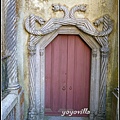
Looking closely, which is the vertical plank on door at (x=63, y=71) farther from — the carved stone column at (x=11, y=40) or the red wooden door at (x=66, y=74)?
the carved stone column at (x=11, y=40)

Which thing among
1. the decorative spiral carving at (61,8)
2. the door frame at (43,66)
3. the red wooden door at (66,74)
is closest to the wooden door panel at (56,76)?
the red wooden door at (66,74)

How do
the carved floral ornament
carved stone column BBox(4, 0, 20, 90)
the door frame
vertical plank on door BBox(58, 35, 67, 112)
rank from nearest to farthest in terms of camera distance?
carved stone column BBox(4, 0, 20, 90)
the carved floral ornament
the door frame
vertical plank on door BBox(58, 35, 67, 112)

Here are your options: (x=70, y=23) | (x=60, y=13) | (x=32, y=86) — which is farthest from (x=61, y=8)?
(x=32, y=86)

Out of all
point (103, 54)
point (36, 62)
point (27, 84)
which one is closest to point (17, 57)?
point (36, 62)

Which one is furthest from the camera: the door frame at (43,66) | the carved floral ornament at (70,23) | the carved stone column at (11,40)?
the door frame at (43,66)

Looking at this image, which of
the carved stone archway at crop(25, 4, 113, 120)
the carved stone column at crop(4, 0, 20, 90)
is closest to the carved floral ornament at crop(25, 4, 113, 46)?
the carved stone archway at crop(25, 4, 113, 120)

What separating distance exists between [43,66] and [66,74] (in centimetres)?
52

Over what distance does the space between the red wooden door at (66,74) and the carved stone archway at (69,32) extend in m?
0.14

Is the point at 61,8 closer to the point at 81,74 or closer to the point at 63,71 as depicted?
the point at 63,71

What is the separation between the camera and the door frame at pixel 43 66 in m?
3.12

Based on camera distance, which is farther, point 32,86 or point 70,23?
point 32,86

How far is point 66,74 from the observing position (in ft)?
11.1

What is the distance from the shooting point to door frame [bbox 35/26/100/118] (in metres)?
3.12

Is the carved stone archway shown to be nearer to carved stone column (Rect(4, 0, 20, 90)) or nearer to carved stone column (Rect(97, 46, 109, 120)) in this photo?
carved stone column (Rect(97, 46, 109, 120))
